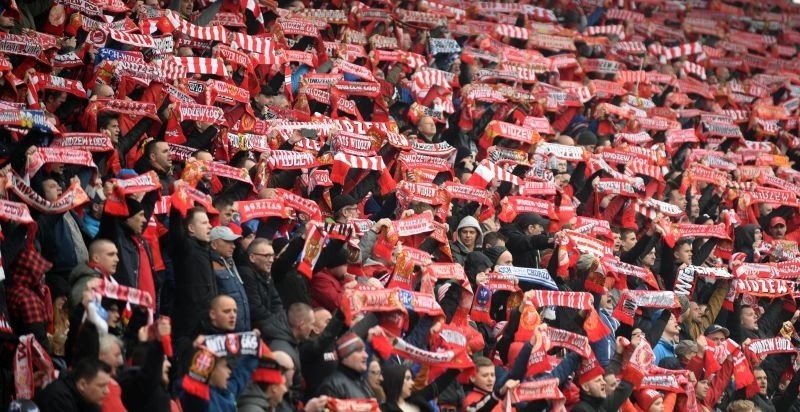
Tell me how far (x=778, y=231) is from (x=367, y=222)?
6493 millimetres

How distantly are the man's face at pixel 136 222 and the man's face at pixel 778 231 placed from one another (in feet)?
29.4

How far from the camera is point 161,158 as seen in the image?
1182cm

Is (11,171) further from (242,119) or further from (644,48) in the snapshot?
(644,48)

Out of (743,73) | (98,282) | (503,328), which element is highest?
(98,282)

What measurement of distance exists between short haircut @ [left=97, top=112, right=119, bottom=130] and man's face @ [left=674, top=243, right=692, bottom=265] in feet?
18.9

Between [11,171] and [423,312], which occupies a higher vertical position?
[11,171]

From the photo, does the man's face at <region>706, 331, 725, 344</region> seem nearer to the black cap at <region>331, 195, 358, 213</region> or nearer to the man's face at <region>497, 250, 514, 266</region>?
the man's face at <region>497, 250, 514, 266</region>

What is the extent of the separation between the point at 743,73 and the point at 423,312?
14.3m

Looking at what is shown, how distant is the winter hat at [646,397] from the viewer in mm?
12133

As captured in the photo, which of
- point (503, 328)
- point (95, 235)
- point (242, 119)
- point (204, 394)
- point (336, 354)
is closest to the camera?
point (204, 394)

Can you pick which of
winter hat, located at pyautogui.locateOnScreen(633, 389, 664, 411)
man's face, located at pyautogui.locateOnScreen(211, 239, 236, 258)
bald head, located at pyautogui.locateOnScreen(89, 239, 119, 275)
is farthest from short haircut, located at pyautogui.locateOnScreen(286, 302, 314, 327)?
winter hat, located at pyautogui.locateOnScreen(633, 389, 664, 411)

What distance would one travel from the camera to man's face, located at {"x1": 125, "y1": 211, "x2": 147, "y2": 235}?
1028 centimetres

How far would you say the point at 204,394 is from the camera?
8930mm

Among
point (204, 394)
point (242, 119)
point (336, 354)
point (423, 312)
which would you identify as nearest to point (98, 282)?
point (204, 394)
